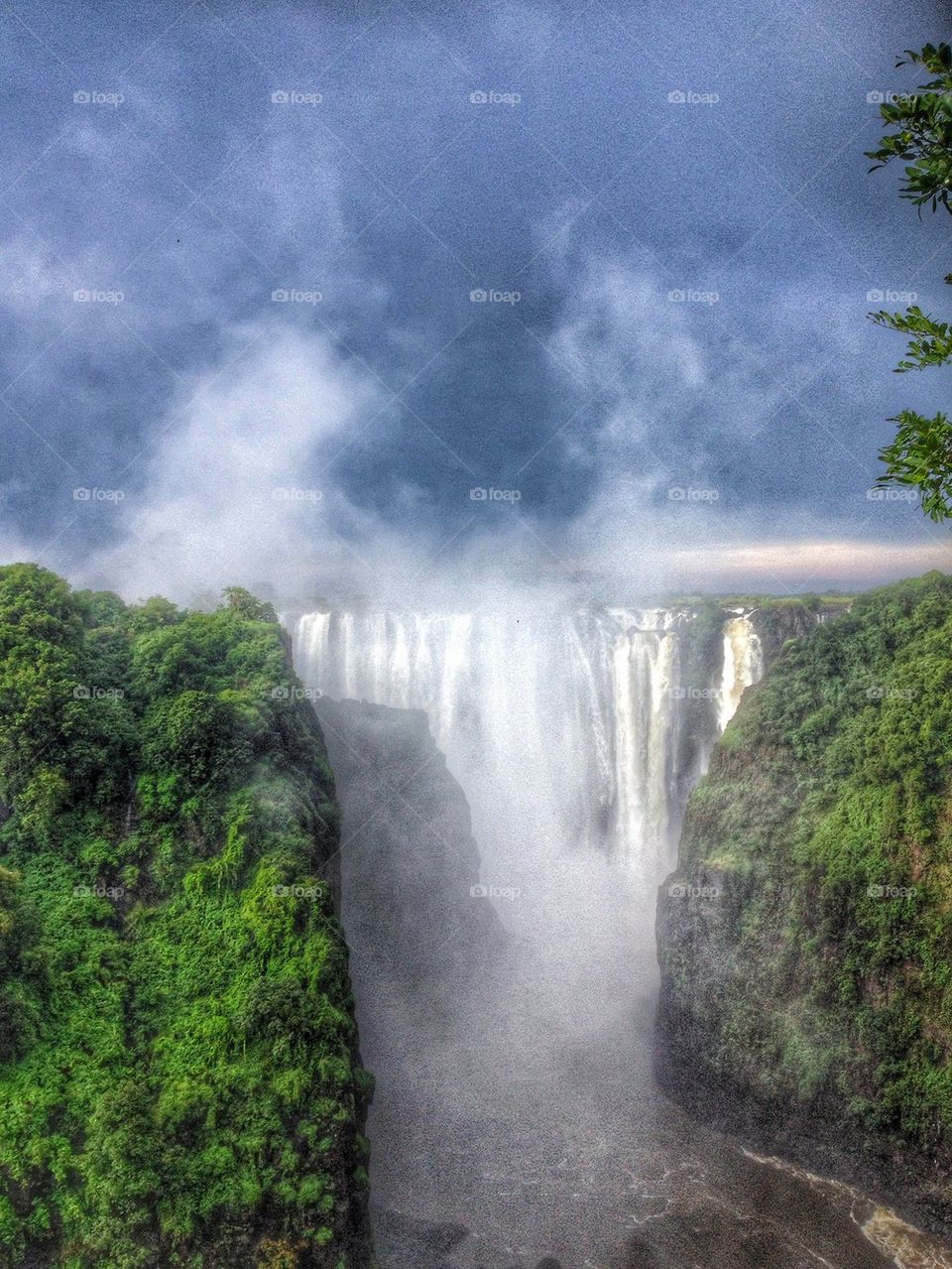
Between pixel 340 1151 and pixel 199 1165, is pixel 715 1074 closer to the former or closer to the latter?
pixel 340 1151

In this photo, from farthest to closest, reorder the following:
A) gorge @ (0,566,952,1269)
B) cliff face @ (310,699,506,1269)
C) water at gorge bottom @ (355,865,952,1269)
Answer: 1. cliff face @ (310,699,506,1269)
2. water at gorge bottom @ (355,865,952,1269)
3. gorge @ (0,566,952,1269)

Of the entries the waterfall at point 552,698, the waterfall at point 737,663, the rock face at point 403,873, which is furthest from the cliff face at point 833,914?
the rock face at point 403,873

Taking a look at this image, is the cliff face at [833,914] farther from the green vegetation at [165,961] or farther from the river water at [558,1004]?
the green vegetation at [165,961]

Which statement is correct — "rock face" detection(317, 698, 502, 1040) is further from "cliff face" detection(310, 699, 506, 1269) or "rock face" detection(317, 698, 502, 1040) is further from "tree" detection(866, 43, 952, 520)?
"tree" detection(866, 43, 952, 520)

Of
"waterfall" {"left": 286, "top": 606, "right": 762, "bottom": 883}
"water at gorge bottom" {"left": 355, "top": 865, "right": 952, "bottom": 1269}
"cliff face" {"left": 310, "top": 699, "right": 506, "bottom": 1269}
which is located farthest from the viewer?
"waterfall" {"left": 286, "top": 606, "right": 762, "bottom": 883}

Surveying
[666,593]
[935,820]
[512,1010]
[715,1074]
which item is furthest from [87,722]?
[666,593]

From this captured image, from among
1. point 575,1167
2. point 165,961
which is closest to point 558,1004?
point 575,1167

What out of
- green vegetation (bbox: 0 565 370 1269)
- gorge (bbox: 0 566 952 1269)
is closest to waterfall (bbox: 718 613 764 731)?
gorge (bbox: 0 566 952 1269)
